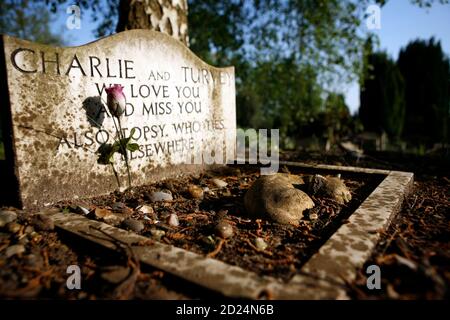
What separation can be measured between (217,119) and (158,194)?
61.5 inches

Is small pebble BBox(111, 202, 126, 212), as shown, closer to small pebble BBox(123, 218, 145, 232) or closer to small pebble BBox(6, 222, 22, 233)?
small pebble BBox(123, 218, 145, 232)

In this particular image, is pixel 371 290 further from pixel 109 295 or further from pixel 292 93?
pixel 292 93

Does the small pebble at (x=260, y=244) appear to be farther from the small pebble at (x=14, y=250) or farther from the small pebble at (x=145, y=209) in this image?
the small pebble at (x=14, y=250)

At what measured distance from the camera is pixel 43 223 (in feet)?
6.22

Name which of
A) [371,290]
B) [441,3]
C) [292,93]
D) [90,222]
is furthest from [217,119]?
[441,3]

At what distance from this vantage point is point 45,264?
1.57 m

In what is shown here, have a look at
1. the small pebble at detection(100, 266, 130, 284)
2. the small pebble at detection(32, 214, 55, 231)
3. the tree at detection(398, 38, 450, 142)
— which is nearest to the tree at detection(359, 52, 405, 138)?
the tree at detection(398, 38, 450, 142)

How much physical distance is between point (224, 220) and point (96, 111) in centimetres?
143

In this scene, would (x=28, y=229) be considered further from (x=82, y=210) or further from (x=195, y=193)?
(x=195, y=193)

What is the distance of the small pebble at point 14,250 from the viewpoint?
1.62 metres

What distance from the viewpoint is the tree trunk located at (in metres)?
3.93

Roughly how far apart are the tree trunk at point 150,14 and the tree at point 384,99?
1121 cm

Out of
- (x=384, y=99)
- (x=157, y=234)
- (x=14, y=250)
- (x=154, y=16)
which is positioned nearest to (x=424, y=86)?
(x=384, y=99)

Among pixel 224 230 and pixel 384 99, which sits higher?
pixel 384 99
